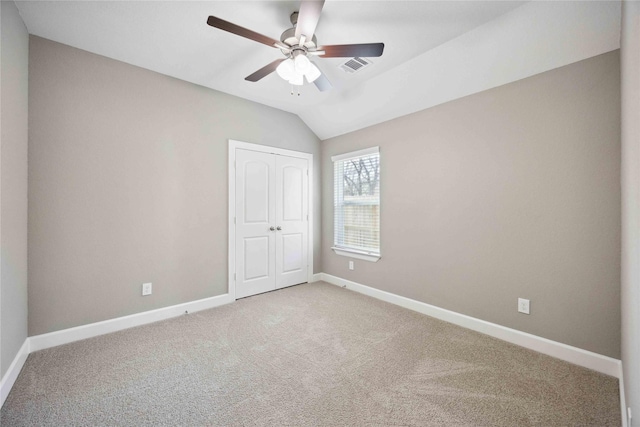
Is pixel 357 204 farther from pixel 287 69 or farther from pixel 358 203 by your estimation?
pixel 287 69

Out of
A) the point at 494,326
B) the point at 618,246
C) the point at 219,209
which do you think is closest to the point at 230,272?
the point at 219,209

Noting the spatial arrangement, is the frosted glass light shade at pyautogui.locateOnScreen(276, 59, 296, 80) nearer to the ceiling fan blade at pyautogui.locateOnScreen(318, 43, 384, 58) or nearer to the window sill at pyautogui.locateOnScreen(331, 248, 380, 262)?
the ceiling fan blade at pyautogui.locateOnScreen(318, 43, 384, 58)

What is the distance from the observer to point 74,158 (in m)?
2.42

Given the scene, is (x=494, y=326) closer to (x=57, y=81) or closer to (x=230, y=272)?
(x=230, y=272)

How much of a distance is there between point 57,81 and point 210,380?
2.86 m

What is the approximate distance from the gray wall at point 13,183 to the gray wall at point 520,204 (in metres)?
3.42

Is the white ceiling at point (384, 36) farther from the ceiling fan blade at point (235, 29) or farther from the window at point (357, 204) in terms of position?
the window at point (357, 204)

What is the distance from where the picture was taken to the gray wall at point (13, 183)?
5.62 ft

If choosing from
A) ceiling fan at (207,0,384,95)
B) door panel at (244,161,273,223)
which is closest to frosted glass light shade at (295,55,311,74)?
ceiling fan at (207,0,384,95)

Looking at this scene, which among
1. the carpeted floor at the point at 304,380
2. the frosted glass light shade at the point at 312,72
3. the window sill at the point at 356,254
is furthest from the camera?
A: the window sill at the point at 356,254

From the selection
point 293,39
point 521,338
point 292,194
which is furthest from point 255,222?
point 521,338

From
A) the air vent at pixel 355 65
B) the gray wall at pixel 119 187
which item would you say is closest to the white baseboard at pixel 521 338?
the gray wall at pixel 119 187

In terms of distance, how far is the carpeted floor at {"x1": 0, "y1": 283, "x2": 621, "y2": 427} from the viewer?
154 centimetres

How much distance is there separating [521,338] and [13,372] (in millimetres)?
3930
